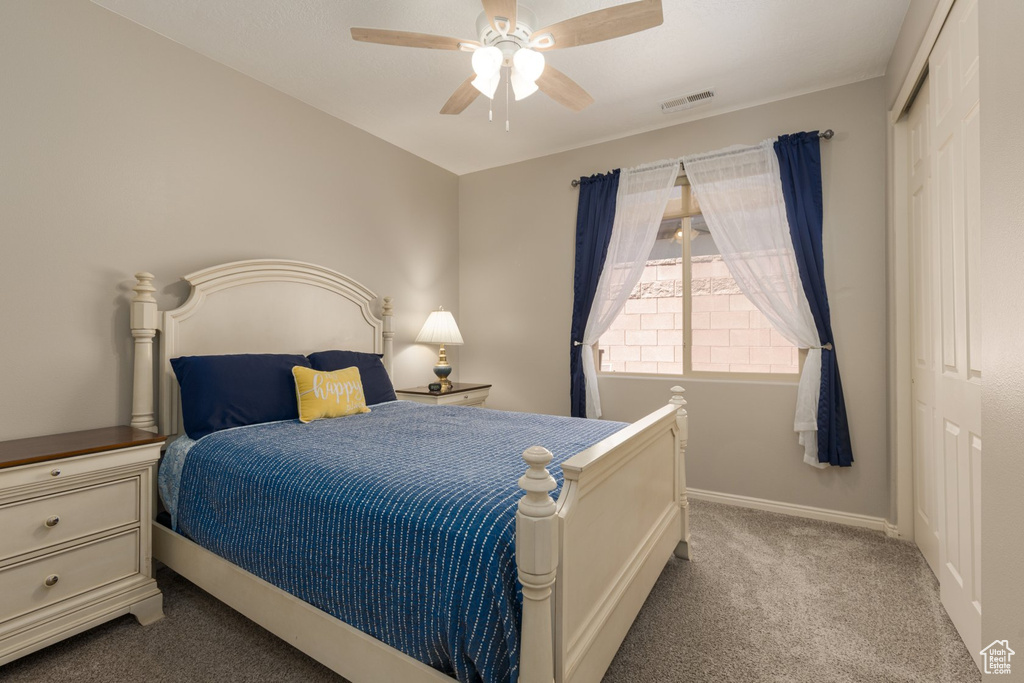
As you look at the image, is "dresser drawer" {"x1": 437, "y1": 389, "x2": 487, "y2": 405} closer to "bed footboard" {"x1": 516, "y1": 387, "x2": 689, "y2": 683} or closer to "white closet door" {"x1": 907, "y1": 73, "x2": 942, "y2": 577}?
"bed footboard" {"x1": 516, "y1": 387, "x2": 689, "y2": 683}

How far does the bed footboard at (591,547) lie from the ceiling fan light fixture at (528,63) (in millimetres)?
1522

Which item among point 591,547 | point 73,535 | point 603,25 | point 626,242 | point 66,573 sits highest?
point 603,25

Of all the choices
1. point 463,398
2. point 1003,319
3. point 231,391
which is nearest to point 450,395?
point 463,398

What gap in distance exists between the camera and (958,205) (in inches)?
70.4

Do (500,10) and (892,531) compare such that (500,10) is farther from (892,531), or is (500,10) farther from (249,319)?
(892,531)

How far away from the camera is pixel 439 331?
371cm

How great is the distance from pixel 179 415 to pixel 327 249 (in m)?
1.41

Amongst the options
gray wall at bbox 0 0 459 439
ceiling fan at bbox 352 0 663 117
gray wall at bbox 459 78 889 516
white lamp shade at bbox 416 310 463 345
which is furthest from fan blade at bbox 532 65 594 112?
white lamp shade at bbox 416 310 463 345

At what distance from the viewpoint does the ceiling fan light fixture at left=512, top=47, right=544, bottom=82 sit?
1.89 m

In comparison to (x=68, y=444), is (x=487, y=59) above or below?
above

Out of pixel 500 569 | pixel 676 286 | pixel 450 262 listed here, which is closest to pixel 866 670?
pixel 500 569

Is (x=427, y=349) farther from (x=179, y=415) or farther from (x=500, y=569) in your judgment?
(x=500, y=569)

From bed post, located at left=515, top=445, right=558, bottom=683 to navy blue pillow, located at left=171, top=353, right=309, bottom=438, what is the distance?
5.84 ft

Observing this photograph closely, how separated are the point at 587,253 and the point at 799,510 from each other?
7.51ft
